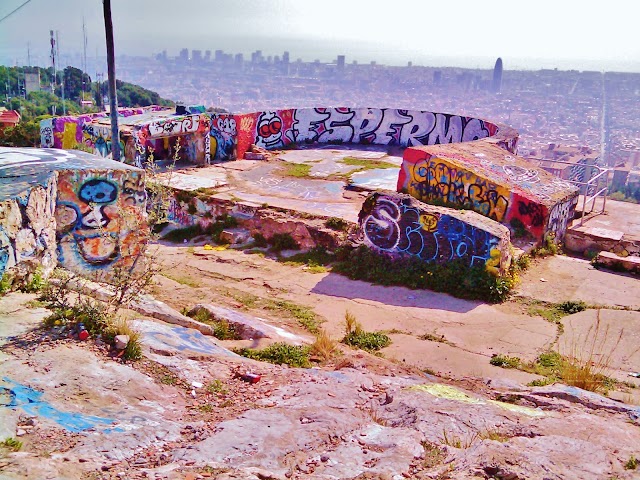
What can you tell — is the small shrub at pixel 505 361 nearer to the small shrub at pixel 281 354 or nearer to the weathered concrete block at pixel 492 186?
the small shrub at pixel 281 354

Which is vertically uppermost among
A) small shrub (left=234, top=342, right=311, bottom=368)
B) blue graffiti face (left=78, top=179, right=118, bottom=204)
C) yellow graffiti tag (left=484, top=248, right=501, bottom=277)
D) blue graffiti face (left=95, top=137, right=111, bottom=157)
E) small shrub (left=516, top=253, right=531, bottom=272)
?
blue graffiti face (left=78, top=179, right=118, bottom=204)

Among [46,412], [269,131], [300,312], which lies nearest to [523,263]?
[300,312]

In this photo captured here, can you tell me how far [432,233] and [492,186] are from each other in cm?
340

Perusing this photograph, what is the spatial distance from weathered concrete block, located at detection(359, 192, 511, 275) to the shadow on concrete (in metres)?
0.90

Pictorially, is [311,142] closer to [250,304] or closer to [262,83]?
[250,304]

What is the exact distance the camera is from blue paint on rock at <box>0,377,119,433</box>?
5.16 metres

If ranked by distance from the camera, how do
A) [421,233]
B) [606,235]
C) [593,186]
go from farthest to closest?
[593,186] → [606,235] → [421,233]

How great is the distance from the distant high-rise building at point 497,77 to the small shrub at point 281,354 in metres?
89.9

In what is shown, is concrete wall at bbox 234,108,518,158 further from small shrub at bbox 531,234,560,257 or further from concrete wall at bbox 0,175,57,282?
concrete wall at bbox 0,175,57,282

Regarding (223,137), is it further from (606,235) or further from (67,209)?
(606,235)

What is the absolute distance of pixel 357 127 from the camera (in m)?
26.6

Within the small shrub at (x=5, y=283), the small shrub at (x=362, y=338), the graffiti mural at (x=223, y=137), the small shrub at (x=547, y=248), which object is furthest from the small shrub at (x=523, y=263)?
the graffiti mural at (x=223, y=137)

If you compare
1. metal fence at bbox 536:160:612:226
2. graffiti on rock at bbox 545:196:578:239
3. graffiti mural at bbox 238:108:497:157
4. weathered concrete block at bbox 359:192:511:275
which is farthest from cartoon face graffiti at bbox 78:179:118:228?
graffiti mural at bbox 238:108:497:157

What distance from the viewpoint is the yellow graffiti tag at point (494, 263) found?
1227cm
